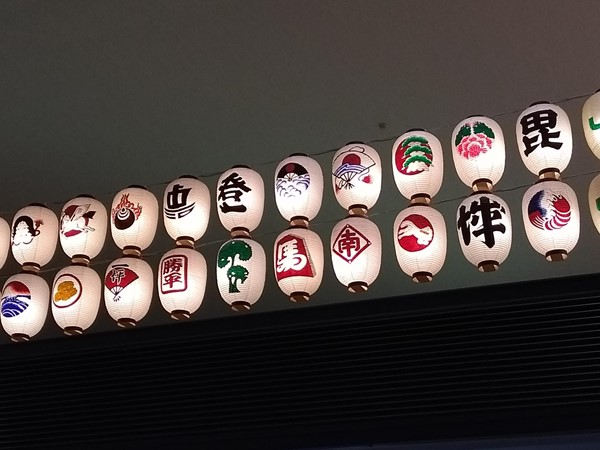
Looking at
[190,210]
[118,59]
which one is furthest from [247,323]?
[118,59]

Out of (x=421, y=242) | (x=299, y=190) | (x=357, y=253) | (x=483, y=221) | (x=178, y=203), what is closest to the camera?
(x=483, y=221)

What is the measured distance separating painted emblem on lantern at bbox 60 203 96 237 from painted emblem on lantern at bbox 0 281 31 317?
43 cm

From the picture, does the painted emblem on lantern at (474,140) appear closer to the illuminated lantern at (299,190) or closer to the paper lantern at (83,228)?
Answer: the illuminated lantern at (299,190)

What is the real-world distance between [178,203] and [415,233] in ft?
4.28

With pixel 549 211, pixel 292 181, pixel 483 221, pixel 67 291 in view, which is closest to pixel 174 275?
pixel 67 291

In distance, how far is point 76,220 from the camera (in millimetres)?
4859

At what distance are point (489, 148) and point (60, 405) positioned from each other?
10.4 ft

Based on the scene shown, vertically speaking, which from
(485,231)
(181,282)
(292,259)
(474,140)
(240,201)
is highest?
(474,140)

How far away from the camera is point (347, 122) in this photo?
16.7 feet

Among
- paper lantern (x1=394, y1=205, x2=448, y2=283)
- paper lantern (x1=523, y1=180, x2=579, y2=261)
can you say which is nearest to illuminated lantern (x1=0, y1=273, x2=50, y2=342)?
paper lantern (x1=394, y1=205, x2=448, y2=283)

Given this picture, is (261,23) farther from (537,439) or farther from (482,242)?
(537,439)

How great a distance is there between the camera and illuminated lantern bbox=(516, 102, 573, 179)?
4059 millimetres

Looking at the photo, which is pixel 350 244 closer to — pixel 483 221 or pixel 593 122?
pixel 483 221

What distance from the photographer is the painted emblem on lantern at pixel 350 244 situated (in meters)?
4.36
